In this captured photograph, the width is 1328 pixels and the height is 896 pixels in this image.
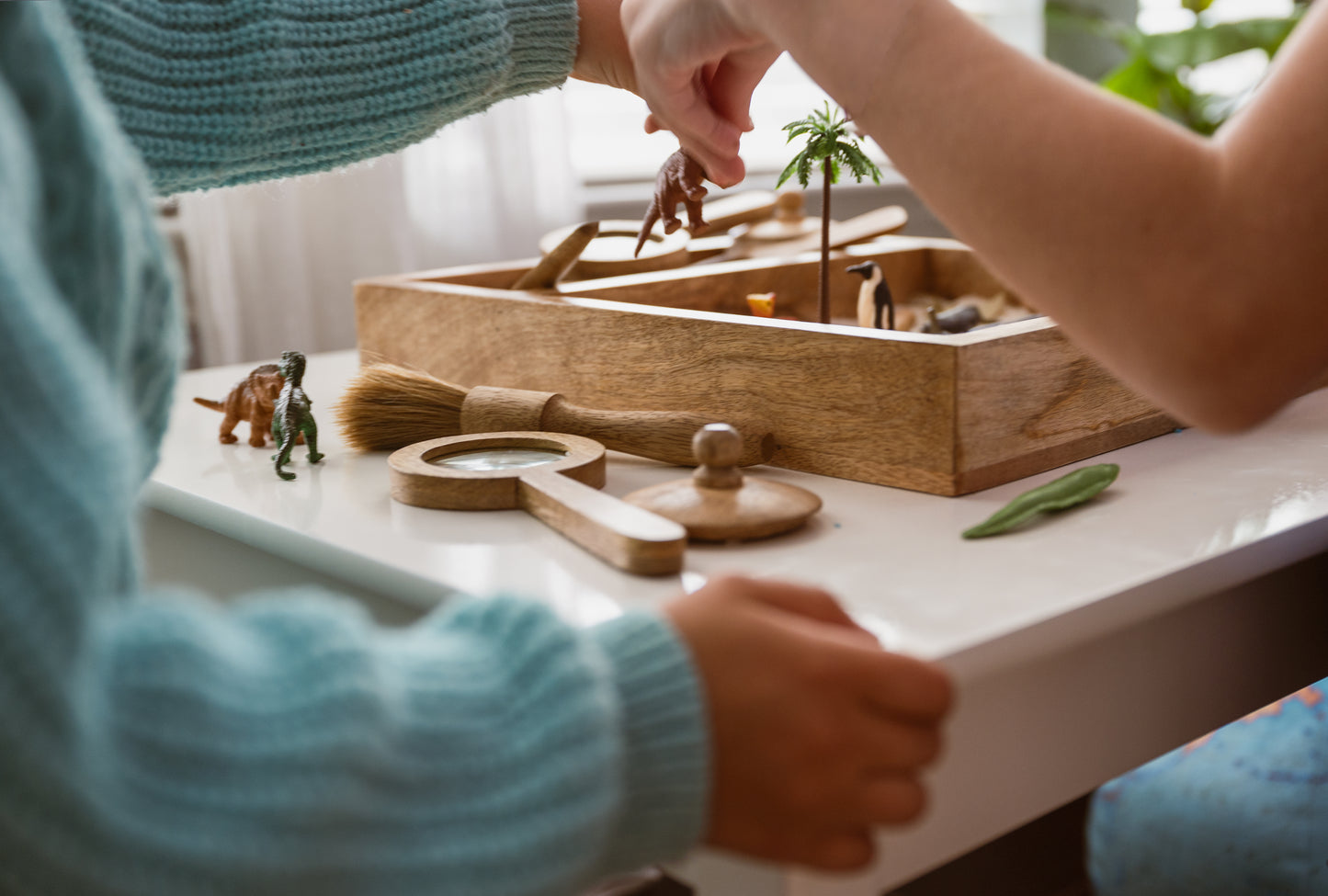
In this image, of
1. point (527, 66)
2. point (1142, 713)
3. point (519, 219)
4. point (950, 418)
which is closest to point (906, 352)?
point (950, 418)

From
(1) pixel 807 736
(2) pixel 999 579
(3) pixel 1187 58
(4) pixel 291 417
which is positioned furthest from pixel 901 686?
(3) pixel 1187 58

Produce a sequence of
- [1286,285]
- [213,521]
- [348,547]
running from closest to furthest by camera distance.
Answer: [1286,285] → [348,547] → [213,521]

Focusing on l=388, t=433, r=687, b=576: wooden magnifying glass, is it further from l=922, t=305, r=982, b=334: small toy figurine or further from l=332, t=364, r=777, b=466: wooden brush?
l=922, t=305, r=982, b=334: small toy figurine

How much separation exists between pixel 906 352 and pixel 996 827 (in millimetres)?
254

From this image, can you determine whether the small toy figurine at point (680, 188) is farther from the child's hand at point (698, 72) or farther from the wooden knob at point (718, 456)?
the wooden knob at point (718, 456)

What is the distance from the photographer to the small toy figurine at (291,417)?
28.4 inches

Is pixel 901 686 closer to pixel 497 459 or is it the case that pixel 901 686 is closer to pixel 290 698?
pixel 290 698

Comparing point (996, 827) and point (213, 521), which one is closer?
point (996, 827)

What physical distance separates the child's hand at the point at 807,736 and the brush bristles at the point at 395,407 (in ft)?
1.41

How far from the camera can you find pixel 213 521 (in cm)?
68

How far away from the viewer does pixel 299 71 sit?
0.69 meters

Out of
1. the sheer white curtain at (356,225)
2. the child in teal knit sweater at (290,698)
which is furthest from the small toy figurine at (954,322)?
the sheer white curtain at (356,225)

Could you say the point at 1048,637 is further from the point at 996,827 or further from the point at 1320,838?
the point at 1320,838

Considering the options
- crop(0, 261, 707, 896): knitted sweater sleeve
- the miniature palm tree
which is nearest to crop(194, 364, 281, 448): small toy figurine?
the miniature palm tree
